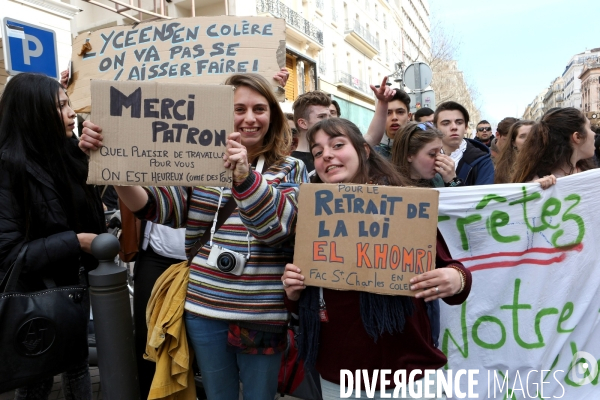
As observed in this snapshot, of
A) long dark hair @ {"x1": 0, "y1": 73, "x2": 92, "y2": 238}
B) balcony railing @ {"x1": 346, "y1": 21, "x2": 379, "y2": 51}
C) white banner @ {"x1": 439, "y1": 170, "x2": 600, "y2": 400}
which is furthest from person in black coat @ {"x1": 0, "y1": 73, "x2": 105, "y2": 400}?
balcony railing @ {"x1": 346, "y1": 21, "x2": 379, "y2": 51}

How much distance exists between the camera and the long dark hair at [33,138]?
2.08 m

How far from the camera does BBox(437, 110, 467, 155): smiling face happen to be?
3641 mm

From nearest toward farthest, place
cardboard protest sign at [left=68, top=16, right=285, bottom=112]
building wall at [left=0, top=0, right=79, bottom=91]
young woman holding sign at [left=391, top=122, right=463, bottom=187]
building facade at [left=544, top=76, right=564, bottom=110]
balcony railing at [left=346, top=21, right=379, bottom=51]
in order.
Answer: cardboard protest sign at [left=68, top=16, right=285, bottom=112], young woman holding sign at [left=391, top=122, right=463, bottom=187], building wall at [left=0, top=0, right=79, bottom=91], balcony railing at [left=346, top=21, right=379, bottom=51], building facade at [left=544, top=76, right=564, bottom=110]

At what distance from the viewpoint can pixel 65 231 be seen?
217cm

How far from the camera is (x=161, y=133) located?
1.71m

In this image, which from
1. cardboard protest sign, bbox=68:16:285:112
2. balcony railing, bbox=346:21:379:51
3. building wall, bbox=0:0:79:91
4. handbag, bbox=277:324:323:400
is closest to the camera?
handbag, bbox=277:324:323:400

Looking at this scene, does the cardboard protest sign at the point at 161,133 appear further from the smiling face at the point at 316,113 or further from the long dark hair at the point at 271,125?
the smiling face at the point at 316,113

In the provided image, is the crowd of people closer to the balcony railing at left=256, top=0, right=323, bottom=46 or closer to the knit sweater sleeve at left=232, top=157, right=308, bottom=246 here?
the knit sweater sleeve at left=232, top=157, right=308, bottom=246

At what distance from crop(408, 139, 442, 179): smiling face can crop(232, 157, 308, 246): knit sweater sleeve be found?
4.04 feet

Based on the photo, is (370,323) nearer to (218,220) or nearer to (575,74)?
(218,220)

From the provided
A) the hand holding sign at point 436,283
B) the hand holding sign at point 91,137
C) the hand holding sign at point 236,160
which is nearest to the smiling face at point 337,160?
the hand holding sign at point 236,160

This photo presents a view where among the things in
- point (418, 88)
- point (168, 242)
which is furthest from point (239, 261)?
point (418, 88)

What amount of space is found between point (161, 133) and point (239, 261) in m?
0.58

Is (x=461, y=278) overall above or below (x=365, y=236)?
below
